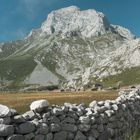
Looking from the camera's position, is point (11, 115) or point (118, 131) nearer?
point (11, 115)

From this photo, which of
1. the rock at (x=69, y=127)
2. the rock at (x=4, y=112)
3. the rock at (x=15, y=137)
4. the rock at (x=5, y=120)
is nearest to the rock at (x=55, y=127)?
the rock at (x=69, y=127)

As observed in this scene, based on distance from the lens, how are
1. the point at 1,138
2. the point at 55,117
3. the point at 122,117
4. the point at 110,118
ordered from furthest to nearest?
the point at 122,117 < the point at 110,118 < the point at 55,117 < the point at 1,138

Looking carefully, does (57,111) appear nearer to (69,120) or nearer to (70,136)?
(69,120)

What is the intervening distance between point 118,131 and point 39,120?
781 centimetres

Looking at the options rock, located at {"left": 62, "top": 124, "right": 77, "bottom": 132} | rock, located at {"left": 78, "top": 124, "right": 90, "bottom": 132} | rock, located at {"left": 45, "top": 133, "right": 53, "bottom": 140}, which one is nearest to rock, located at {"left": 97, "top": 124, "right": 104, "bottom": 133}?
rock, located at {"left": 78, "top": 124, "right": 90, "bottom": 132}

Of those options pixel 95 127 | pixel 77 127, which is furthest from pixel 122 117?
pixel 77 127

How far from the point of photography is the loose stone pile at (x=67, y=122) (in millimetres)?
14562

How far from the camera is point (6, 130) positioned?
13992mm

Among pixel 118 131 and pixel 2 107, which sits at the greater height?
pixel 2 107

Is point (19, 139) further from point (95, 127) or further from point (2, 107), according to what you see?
point (95, 127)

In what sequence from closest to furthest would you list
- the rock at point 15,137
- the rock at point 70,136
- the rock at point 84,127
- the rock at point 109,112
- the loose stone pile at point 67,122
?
1. the rock at point 15,137
2. the loose stone pile at point 67,122
3. the rock at point 70,136
4. the rock at point 84,127
5. the rock at point 109,112

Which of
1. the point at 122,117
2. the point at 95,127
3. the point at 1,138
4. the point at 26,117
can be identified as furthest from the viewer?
the point at 122,117

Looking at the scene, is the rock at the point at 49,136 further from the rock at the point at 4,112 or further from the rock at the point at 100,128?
the rock at the point at 100,128

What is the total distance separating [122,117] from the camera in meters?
23.3
